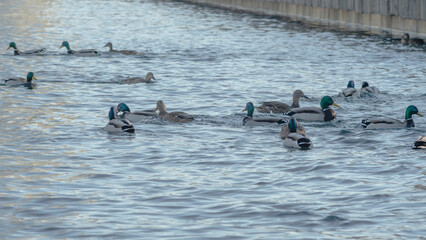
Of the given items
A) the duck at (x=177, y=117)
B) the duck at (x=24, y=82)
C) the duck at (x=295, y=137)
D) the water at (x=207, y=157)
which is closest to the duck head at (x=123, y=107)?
the water at (x=207, y=157)

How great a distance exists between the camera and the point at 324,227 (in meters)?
11.5

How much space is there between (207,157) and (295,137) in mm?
1763

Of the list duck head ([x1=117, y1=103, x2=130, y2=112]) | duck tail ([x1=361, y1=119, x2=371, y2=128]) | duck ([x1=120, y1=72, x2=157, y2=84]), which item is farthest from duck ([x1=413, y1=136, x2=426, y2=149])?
duck ([x1=120, y1=72, x2=157, y2=84])

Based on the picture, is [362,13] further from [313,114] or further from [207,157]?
[207,157]

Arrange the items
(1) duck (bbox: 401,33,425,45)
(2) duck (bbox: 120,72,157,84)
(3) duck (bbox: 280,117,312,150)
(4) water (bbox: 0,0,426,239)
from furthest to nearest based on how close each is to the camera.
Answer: (1) duck (bbox: 401,33,425,45) < (2) duck (bbox: 120,72,157,84) < (3) duck (bbox: 280,117,312,150) < (4) water (bbox: 0,0,426,239)

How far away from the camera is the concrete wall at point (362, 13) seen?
1593 inches

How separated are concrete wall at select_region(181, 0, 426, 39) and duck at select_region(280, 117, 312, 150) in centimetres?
2314

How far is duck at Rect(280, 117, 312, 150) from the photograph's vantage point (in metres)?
16.7

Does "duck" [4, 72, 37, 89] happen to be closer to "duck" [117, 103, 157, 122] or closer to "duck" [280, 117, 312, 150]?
"duck" [117, 103, 157, 122]

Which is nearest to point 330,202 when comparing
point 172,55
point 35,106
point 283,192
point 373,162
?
point 283,192

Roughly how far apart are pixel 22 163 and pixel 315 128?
21.8ft

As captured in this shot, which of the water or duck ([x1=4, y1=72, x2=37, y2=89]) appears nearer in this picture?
the water

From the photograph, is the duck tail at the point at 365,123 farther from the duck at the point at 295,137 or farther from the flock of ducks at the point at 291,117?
the duck at the point at 295,137

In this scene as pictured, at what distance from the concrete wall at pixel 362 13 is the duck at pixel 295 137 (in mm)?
23141
